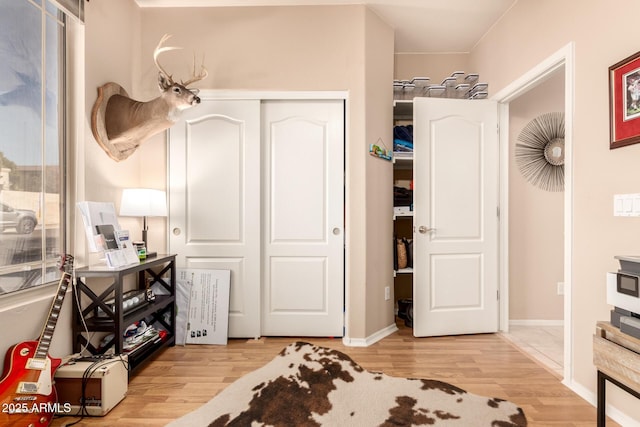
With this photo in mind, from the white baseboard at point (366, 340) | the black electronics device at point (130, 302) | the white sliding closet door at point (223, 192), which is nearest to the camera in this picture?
the black electronics device at point (130, 302)

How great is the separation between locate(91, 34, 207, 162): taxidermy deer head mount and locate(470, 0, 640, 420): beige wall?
101 inches

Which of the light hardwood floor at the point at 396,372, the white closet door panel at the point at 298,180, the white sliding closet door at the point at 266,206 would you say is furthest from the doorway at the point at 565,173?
the white closet door panel at the point at 298,180

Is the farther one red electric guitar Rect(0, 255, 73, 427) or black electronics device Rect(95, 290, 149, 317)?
black electronics device Rect(95, 290, 149, 317)

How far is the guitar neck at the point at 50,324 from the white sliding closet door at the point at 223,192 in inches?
45.4

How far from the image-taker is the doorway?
2.19m

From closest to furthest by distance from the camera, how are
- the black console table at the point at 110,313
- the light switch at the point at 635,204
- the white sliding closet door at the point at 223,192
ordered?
the light switch at the point at 635,204 < the black console table at the point at 110,313 < the white sliding closet door at the point at 223,192

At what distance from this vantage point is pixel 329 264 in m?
3.08

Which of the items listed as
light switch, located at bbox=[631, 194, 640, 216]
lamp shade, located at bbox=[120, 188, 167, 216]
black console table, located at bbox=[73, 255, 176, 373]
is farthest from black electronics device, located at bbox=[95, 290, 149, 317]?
light switch, located at bbox=[631, 194, 640, 216]

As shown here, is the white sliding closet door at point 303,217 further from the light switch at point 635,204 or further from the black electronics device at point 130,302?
the light switch at point 635,204

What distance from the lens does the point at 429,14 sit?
3.03m

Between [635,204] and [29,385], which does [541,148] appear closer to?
[635,204]

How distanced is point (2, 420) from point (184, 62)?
2.71 meters

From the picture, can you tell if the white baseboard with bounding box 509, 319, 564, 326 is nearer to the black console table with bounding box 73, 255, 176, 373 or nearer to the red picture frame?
the red picture frame

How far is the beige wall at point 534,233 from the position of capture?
337cm
